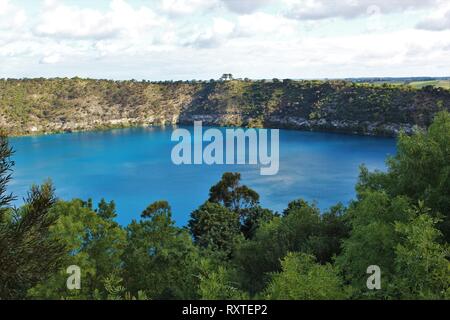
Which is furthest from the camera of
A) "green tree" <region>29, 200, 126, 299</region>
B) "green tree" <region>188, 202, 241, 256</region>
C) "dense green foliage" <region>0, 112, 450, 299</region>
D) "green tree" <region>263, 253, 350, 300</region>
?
"green tree" <region>188, 202, 241, 256</region>

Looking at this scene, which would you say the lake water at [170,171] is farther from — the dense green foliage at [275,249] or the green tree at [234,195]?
the dense green foliage at [275,249]

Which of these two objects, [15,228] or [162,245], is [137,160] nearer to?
[162,245]

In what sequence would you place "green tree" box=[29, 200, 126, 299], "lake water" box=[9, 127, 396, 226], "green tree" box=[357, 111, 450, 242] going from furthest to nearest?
"lake water" box=[9, 127, 396, 226] → "green tree" box=[29, 200, 126, 299] → "green tree" box=[357, 111, 450, 242]

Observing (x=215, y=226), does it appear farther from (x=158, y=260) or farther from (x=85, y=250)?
(x=85, y=250)

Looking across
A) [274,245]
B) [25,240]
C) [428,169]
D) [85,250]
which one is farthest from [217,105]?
[25,240]

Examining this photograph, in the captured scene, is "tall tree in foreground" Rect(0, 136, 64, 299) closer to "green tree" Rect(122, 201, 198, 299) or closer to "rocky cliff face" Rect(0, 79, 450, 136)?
"green tree" Rect(122, 201, 198, 299)

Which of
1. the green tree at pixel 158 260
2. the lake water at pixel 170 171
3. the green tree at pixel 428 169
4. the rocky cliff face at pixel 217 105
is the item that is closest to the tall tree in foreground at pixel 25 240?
the green tree at pixel 158 260

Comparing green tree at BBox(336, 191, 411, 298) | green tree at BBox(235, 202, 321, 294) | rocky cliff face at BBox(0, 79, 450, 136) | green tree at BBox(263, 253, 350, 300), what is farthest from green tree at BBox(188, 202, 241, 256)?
rocky cliff face at BBox(0, 79, 450, 136)

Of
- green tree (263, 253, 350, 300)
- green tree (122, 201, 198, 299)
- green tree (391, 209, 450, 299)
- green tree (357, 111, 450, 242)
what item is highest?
green tree (357, 111, 450, 242)
